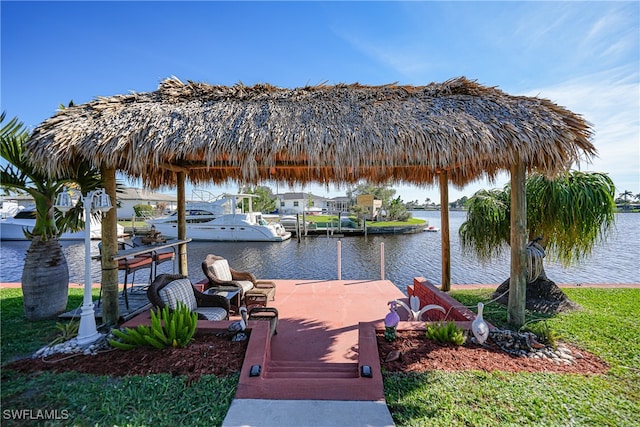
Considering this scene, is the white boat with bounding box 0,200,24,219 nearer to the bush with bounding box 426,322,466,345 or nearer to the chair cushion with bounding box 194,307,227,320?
the chair cushion with bounding box 194,307,227,320

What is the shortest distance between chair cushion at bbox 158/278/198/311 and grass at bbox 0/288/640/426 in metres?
1.04

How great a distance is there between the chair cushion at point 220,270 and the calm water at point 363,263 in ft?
21.7

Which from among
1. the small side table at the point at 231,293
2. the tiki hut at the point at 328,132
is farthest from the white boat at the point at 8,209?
the small side table at the point at 231,293

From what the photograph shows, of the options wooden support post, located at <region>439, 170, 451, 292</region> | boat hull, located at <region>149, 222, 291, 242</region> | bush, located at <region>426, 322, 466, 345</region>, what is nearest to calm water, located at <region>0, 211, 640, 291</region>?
boat hull, located at <region>149, 222, 291, 242</region>

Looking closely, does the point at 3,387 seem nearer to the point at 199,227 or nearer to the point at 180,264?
the point at 180,264

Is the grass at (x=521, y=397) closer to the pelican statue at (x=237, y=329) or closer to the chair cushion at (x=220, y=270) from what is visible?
the pelican statue at (x=237, y=329)

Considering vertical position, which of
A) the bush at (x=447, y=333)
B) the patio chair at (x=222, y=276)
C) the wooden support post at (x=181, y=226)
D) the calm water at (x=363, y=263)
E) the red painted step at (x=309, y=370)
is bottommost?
the calm water at (x=363, y=263)

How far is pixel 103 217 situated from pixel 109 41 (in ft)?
15.0

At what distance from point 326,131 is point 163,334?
128 inches

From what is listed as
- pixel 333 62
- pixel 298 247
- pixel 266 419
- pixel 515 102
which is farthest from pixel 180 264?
pixel 298 247

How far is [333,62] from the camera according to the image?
7406mm

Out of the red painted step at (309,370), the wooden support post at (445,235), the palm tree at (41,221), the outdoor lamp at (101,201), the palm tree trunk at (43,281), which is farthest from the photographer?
the wooden support post at (445,235)

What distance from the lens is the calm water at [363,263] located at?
427 inches

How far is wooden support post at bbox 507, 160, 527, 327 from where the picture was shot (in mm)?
3934
